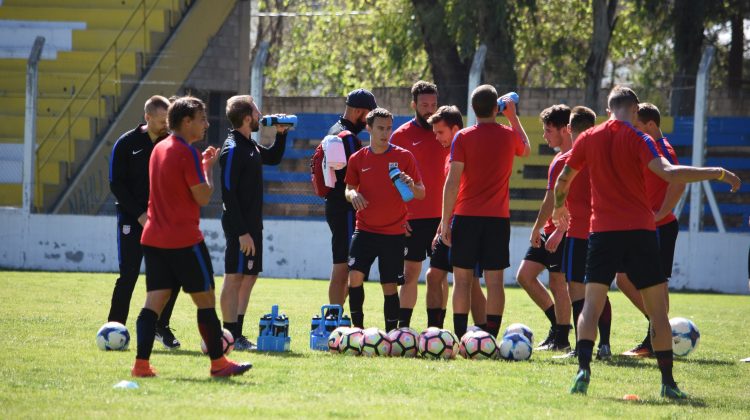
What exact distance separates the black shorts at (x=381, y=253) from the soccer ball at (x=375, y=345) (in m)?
0.66

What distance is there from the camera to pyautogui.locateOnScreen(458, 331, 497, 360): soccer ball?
967 cm

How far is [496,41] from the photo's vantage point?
22453 millimetres

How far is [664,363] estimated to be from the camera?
7.88 meters

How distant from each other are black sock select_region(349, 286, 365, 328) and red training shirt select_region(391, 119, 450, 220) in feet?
3.09

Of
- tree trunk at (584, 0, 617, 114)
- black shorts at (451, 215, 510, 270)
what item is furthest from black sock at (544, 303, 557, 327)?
tree trunk at (584, 0, 617, 114)

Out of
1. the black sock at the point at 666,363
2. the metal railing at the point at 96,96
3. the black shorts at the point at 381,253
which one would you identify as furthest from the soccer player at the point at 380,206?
the metal railing at the point at 96,96

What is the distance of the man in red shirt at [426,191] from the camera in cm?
1093

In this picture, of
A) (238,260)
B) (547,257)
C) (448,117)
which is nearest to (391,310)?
(238,260)

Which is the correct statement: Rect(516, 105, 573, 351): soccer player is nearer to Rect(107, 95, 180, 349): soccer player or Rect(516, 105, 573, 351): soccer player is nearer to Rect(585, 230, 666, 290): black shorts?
Rect(585, 230, 666, 290): black shorts

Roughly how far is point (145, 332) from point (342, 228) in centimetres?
313

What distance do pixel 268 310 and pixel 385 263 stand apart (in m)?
3.99

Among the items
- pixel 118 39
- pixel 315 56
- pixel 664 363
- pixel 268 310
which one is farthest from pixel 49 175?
pixel 315 56

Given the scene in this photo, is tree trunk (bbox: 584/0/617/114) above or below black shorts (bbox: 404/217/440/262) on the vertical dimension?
above

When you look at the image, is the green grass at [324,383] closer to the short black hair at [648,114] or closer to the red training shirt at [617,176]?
the red training shirt at [617,176]
